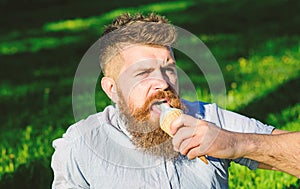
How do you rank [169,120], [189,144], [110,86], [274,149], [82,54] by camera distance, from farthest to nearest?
1. [82,54]
2. [110,86]
3. [274,149]
4. [169,120]
5. [189,144]

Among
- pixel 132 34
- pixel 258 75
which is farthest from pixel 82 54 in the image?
pixel 132 34

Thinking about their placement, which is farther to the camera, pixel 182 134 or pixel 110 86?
pixel 110 86

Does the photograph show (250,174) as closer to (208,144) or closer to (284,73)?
(208,144)

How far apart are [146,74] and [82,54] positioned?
4958 millimetres

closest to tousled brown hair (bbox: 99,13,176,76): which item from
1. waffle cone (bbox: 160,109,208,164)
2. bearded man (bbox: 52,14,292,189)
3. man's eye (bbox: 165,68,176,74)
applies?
bearded man (bbox: 52,14,292,189)

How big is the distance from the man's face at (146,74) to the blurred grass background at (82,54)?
3.84 ft

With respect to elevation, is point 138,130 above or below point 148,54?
below

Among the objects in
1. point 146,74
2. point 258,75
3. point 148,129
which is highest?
point 258,75

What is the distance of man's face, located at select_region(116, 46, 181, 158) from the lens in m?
2.80

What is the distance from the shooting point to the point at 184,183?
2.90 m

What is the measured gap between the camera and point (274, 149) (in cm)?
277

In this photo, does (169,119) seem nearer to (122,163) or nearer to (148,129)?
(148,129)

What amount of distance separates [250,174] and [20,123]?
→ 1964mm

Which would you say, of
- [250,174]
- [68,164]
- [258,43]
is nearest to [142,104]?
[68,164]
